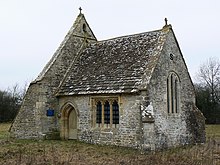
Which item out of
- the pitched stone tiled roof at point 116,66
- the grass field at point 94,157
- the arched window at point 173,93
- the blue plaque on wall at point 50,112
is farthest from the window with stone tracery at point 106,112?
the blue plaque on wall at point 50,112

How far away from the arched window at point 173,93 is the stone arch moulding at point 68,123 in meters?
7.01

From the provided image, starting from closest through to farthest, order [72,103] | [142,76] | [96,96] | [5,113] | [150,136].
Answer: [150,136] → [142,76] → [96,96] → [72,103] → [5,113]

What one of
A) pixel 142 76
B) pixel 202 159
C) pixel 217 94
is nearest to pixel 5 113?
pixel 217 94

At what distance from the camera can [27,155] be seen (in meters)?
16.9

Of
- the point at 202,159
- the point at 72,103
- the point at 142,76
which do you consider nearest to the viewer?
the point at 202,159

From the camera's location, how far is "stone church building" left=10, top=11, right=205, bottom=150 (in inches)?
813

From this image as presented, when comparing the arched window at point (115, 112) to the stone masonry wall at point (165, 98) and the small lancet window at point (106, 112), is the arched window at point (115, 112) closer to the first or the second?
the small lancet window at point (106, 112)

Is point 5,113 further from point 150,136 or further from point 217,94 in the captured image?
point 150,136

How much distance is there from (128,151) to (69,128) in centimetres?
711

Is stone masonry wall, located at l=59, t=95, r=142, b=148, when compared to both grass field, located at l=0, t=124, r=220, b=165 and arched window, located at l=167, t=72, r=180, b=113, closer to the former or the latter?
grass field, located at l=0, t=124, r=220, b=165

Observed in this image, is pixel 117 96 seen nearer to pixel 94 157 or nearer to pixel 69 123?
pixel 94 157

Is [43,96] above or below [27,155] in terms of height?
above

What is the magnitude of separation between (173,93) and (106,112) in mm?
4658

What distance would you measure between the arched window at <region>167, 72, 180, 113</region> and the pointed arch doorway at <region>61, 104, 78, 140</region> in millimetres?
7009
